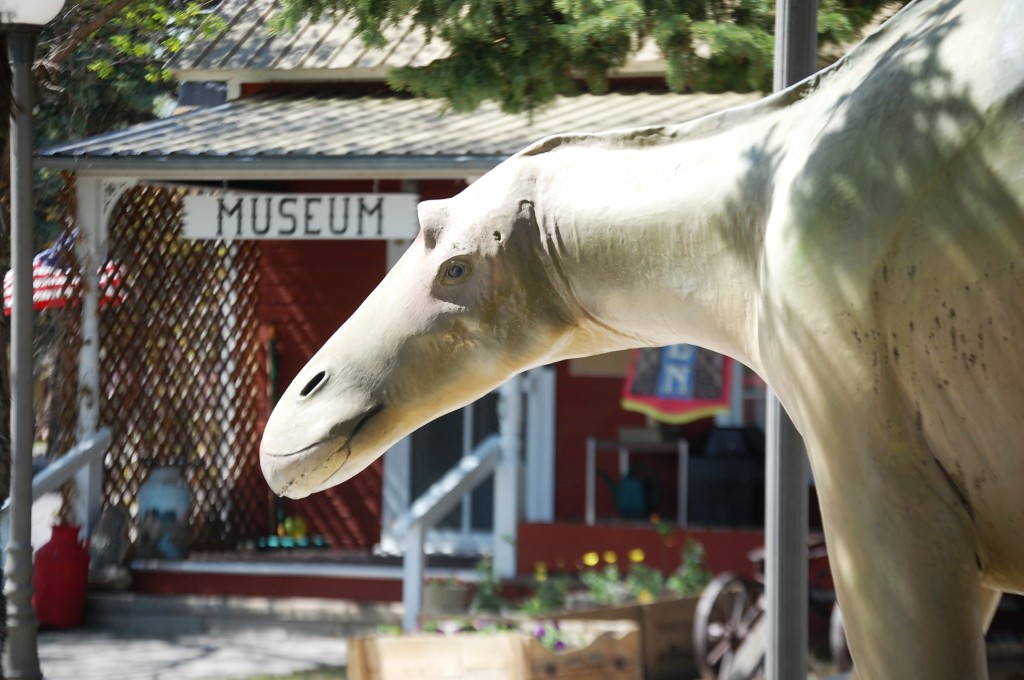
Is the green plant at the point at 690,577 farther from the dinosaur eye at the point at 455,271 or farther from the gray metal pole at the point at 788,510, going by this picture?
the dinosaur eye at the point at 455,271

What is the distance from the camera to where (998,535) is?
5.59 feet

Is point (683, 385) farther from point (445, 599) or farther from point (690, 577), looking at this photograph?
point (445, 599)

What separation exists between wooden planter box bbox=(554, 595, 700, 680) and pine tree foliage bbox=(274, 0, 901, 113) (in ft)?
11.1

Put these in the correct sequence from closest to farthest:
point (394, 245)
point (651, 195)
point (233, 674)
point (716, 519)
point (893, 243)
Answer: point (893, 243), point (651, 195), point (233, 674), point (716, 519), point (394, 245)

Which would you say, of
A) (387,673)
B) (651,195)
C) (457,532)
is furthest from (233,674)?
(651,195)

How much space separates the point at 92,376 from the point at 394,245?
266 cm

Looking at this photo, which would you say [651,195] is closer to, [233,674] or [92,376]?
[233,674]

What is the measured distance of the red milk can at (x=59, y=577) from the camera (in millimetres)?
9953

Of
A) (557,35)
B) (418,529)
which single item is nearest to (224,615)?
(418,529)

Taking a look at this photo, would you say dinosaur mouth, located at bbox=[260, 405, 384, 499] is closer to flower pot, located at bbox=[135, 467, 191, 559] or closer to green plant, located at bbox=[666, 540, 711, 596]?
green plant, located at bbox=[666, 540, 711, 596]

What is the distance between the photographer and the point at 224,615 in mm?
10406

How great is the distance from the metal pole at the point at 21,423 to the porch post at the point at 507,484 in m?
3.64

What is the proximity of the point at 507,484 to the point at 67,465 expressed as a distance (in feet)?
10.5

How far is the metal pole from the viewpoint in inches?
282
